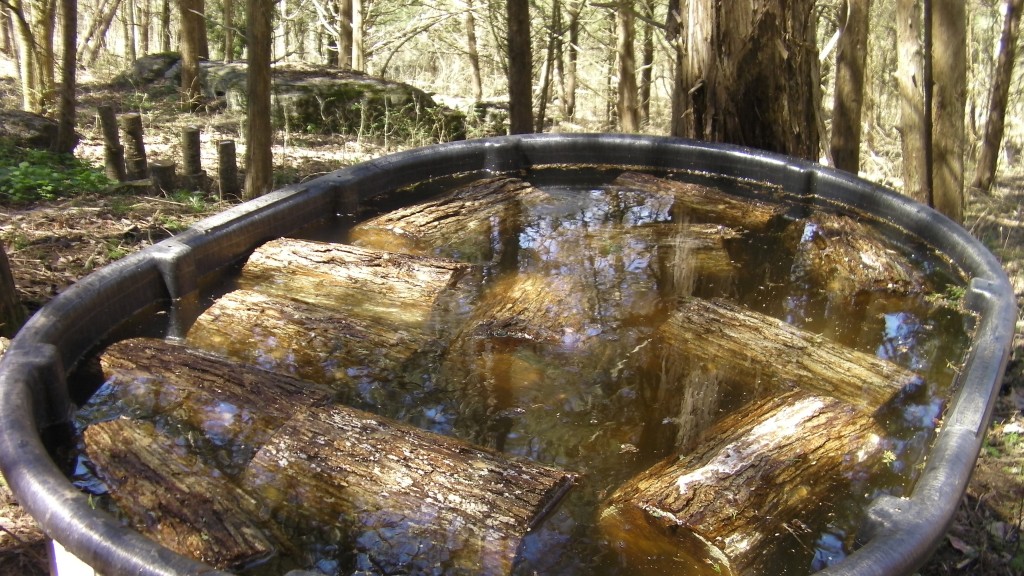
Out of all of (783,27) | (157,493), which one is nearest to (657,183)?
(783,27)

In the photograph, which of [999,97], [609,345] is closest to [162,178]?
[609,345]

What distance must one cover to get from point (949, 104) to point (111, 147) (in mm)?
5704

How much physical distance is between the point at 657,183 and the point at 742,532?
2686 millimetres

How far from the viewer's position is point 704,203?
4.07 meters

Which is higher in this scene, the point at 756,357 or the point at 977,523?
the point at 756,357

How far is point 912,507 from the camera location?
1705 mm

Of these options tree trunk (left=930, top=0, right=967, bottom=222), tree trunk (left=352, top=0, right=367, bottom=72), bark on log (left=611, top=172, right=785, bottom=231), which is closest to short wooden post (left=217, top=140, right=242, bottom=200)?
bark on log (left=611, top=172, right=785, bottom=231)

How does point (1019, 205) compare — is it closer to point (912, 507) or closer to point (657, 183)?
point (657, 183)

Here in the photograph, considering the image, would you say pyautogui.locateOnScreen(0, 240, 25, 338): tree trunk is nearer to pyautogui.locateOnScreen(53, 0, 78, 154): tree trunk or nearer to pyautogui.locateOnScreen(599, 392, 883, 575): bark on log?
pyautogui.locateOnScreen(599, 392, 883, 575): bark on log

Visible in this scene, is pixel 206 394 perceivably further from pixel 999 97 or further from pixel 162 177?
pixel 999 97

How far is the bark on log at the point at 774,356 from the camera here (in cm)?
248

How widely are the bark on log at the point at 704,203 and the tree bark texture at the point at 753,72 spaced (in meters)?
0.58

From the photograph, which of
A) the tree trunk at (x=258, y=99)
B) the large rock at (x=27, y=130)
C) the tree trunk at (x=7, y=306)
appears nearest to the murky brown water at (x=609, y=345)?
the tree trunk at (x=7, y=306)

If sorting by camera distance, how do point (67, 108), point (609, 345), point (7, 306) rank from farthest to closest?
1. point (67, 108)
2. point (7, 306)
3. point (609, 345)
